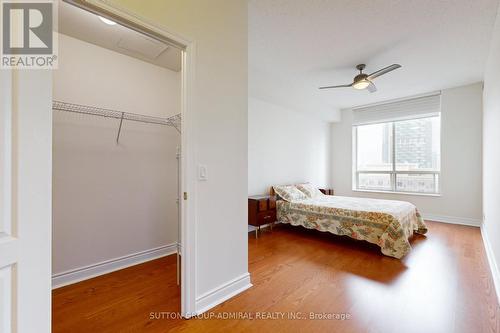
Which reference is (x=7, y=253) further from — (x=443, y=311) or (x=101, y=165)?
(x=443, y=311)

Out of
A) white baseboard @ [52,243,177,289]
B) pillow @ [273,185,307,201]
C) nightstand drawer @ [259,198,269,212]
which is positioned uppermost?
pillow @ [273,185,307,201]

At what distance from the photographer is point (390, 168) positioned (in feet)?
17.4

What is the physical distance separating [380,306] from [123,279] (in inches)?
93.0

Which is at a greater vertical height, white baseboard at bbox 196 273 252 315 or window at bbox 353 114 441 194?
window at bbox 353 114 441 194

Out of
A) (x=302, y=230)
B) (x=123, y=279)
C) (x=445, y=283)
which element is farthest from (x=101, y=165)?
(x=445, y=283)

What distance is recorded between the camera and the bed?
2.80 metres

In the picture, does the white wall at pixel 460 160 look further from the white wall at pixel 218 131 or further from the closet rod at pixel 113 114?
the closet rod at pixel 113 114

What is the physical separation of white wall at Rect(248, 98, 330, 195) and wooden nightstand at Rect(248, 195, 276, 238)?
0.40 m

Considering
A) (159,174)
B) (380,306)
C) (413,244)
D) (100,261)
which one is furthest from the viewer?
(413,244)

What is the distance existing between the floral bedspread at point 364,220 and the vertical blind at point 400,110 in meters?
2.34

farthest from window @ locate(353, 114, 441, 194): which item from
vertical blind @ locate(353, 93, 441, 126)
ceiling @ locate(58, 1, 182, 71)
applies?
ceiling @ locate(58, 1, 182, 71)

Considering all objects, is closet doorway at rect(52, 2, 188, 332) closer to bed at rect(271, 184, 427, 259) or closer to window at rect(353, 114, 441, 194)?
bed at rect(271, 184, 427, 259)

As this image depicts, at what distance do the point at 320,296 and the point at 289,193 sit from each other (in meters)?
2.22

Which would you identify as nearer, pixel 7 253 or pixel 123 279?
pixel 7 253
